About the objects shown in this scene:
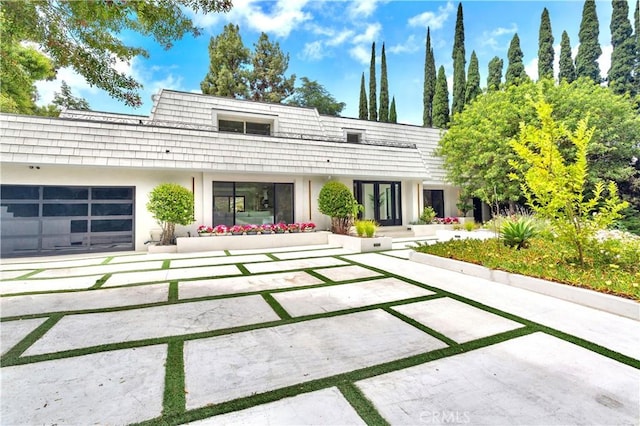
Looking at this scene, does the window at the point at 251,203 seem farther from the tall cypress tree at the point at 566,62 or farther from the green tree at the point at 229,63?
the tall cypress tree at the point at 566,62

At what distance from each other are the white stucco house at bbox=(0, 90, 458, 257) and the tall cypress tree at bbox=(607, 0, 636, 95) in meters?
13.9

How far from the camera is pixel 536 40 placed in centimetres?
2042

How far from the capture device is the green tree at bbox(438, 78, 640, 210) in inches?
448

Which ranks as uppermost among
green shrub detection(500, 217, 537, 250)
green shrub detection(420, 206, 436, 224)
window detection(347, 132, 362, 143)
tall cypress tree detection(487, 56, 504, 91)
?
tall cypress tree detection(487, 56, 504, 91)

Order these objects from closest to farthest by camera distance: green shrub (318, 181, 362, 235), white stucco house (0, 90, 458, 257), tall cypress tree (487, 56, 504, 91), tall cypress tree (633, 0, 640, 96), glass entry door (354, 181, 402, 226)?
white stucco house (0, 90, 458, 257) → green shrub (318, 181, 362, 235) → glass entry door (354, 181, 402, 226) → tall cypress tree (633, 0, 640, 96) → tall cypress tree (487, 56, 504, 91)

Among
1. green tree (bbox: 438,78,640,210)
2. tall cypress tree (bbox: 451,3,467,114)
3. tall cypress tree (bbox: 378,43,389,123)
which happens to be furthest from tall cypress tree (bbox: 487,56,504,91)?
tall cypress tree (bbox: 378,43,389,123)

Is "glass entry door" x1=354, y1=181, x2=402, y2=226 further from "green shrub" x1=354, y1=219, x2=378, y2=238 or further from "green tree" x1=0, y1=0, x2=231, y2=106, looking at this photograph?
"green tree" x1=0, y1=0, x2=231, y2=106

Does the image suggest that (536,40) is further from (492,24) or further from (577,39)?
(492,24)

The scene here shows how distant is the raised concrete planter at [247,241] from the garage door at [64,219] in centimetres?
234

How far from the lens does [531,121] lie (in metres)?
11.5

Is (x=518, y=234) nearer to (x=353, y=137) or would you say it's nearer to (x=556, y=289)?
(x=556, y=289)

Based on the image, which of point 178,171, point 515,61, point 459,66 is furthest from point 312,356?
point 459,66

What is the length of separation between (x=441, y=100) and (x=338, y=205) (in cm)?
1743

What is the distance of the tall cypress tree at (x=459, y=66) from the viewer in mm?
22156
